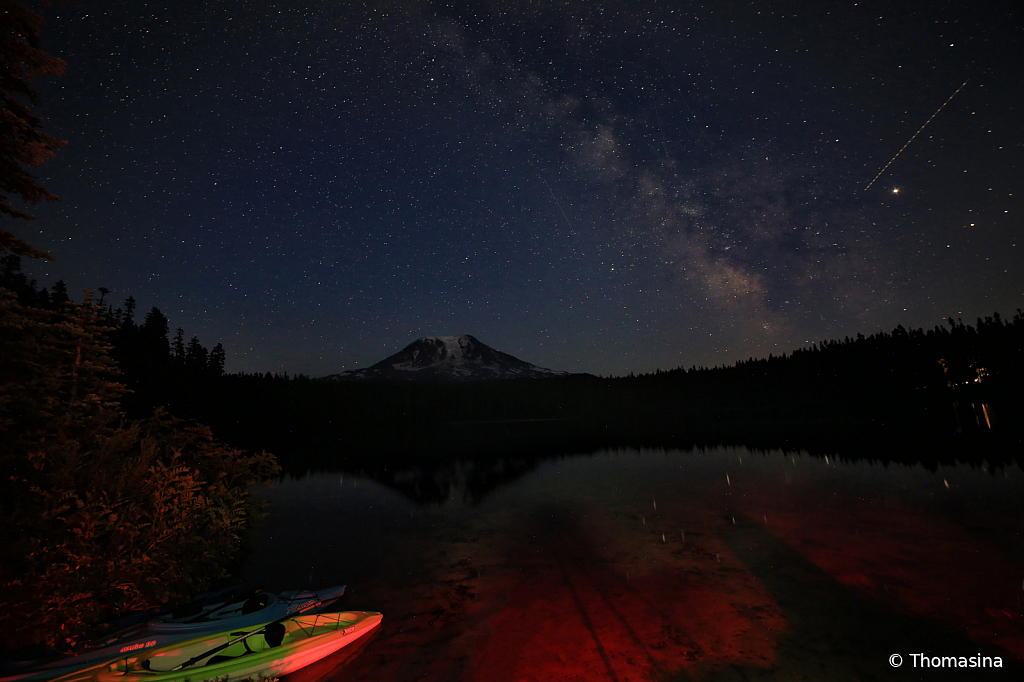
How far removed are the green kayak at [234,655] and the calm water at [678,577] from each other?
589 millimetres

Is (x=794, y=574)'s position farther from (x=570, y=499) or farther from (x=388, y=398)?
(x=388, y=398)

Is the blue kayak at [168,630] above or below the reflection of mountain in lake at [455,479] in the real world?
above

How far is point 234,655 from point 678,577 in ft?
44.1

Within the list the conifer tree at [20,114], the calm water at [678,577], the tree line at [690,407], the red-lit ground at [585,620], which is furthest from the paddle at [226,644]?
the tree line at [690,407]

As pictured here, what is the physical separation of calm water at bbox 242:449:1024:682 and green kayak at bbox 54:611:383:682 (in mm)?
589

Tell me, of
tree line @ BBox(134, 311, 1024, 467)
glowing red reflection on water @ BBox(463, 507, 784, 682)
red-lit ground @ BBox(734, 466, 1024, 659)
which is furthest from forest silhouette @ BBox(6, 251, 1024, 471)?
red-lit ground @ BBox(734, 466, 1024, 659)

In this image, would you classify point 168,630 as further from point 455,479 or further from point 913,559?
point 455,479

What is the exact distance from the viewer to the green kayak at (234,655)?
30.4 ft

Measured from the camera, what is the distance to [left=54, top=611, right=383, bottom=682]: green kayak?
30.4 feet

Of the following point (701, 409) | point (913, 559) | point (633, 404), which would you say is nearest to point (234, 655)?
point (913, 559)

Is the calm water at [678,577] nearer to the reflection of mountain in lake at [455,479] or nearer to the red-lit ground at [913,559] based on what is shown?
the red-lit ground at [913,559]

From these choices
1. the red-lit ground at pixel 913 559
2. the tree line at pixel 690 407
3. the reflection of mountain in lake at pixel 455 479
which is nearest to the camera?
the red-lit ground at pixel 913 559

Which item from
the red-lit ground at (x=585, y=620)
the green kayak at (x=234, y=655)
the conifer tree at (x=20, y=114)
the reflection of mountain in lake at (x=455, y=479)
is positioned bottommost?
the reflection of mountain in lake at (x=455, y=479)

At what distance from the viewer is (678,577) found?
51.5 ft
